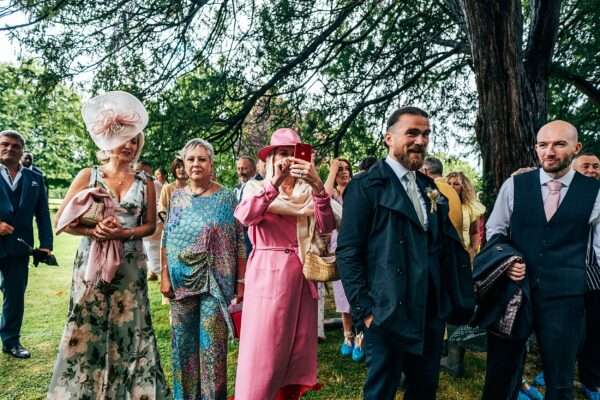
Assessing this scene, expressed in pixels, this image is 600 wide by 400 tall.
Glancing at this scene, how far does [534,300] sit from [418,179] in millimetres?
1048

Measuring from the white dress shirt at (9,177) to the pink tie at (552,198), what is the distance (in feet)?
16.6

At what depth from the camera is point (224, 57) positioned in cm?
646

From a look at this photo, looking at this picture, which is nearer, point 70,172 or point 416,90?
point 416,90

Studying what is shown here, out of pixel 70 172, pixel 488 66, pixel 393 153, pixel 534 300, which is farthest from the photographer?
pixel 70 172

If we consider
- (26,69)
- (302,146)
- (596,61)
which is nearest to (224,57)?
(26,69)

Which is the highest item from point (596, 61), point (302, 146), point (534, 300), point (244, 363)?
point (596, 61)

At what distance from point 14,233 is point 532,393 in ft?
17.2

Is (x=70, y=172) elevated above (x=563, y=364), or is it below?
above

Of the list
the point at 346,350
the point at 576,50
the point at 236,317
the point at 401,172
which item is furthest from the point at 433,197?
the point at 576,50

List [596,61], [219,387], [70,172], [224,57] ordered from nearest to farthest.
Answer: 1. [219,387]
2. [224,57]
3. [596,61]
4. [70,172]

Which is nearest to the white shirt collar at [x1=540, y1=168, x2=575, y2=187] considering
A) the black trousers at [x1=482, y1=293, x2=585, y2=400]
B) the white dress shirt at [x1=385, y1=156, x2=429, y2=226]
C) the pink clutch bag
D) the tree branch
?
the black trousers at [x1=482, y1=293, x2=585, y2=400]

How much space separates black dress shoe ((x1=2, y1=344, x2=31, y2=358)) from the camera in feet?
15.5

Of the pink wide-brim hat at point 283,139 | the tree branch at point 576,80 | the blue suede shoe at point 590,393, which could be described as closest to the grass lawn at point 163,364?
the blue suede shoe at point 590,393

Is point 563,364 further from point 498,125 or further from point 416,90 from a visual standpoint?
point 416,90
